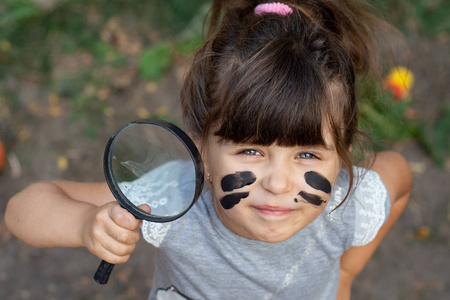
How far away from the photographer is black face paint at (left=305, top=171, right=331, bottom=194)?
176cm

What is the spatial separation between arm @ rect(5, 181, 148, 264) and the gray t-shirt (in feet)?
0.79

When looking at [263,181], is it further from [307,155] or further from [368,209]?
[368,209]

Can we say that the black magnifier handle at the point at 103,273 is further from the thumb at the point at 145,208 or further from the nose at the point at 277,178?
the nose at the point at 277,178

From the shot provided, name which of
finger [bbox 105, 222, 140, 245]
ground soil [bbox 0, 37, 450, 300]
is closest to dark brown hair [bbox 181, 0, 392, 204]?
finger [bbox 105, 222, 140, 245]

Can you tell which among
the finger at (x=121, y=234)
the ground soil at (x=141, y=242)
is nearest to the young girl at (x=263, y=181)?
the finger at (x=121, y=234)

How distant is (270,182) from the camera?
5.52ft

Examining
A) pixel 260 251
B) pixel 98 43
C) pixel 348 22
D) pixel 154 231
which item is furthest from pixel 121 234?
pixel 98 43

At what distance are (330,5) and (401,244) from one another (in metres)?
2.14

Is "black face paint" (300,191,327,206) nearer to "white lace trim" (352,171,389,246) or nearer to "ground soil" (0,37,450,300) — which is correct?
"white lace trim" (352,171,389,246)

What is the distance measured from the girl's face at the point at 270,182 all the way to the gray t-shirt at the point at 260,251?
0.24 meters

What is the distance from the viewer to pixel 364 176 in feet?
7.37

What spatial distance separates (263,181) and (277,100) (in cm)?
28

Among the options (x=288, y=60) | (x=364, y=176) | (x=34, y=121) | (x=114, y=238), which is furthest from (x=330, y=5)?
(x=34, y=121)

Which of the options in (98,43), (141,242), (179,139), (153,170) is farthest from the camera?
(98,43)
